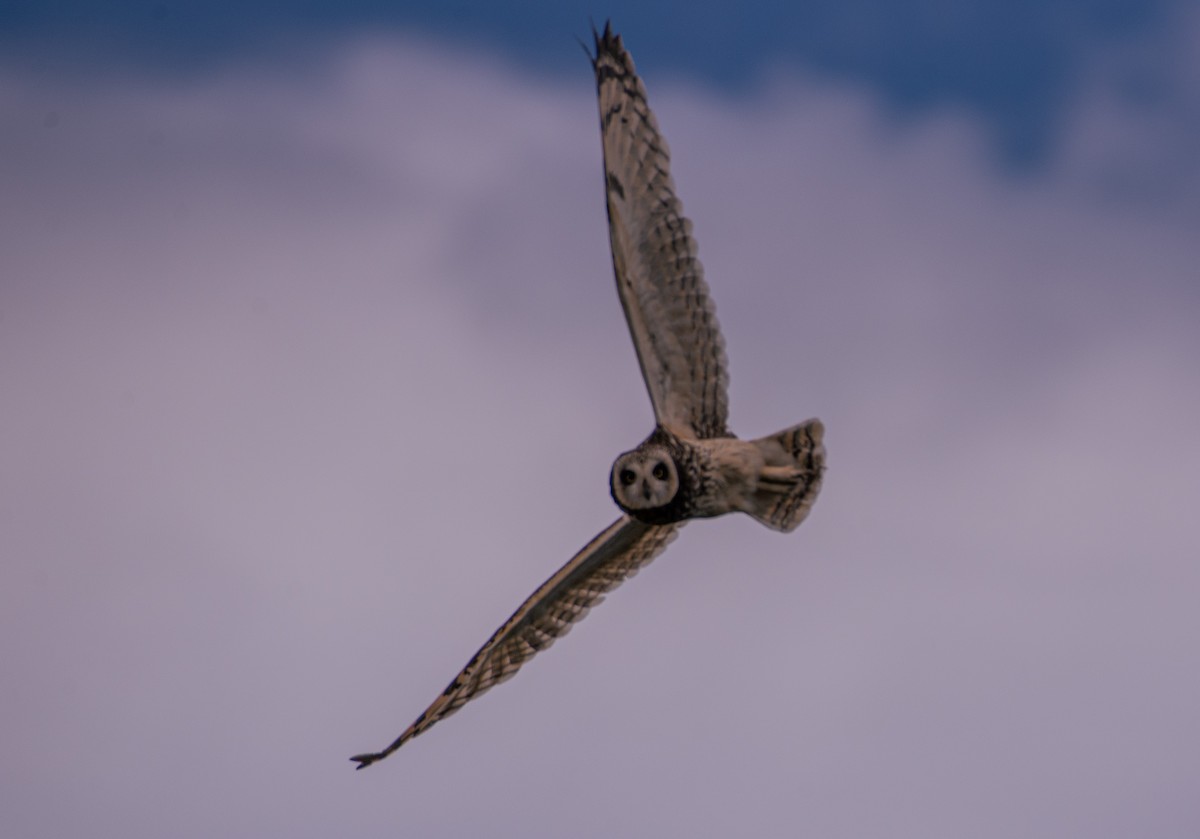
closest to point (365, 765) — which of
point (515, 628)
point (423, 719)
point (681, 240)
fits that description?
point (423, 719)

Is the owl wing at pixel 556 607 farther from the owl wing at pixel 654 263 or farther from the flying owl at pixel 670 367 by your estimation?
the owl wing at pixel 654 263

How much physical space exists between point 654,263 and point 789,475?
1694 mm

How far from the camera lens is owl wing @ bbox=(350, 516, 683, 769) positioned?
14.7 meters

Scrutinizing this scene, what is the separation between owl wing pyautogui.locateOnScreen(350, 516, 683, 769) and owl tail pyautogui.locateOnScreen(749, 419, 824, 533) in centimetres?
88

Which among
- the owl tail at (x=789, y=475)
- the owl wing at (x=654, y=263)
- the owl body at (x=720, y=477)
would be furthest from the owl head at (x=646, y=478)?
the owl tail at (x=789, y=475)

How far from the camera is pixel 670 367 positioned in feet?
44.2

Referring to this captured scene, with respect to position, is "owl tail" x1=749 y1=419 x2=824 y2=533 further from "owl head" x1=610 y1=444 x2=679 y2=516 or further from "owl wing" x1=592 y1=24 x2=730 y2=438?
"owl head" x1=610 y1=444 x2=679 y2=516

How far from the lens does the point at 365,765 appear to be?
1405 cm

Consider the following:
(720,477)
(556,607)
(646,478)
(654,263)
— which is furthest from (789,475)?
(556,607)

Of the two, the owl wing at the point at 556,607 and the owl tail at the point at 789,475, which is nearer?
the owl tail at the point at 789,475

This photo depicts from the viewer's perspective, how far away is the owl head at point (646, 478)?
1307 centimetres

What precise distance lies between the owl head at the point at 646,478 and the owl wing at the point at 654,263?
1.38ft

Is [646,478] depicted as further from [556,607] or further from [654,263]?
[556,607]

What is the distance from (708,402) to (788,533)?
1.04m
